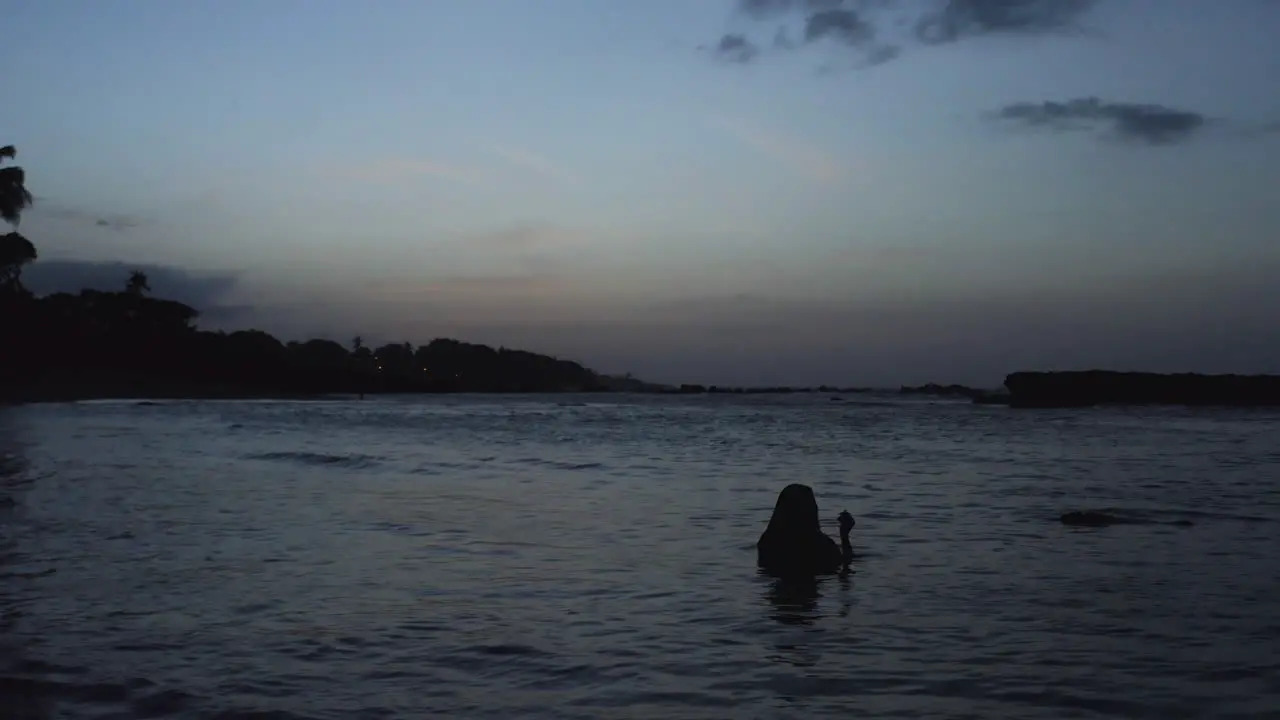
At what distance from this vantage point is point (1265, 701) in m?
7.72

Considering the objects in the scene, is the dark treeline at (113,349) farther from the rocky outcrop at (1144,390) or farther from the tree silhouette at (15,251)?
the rocky outcrop at (1144,390)

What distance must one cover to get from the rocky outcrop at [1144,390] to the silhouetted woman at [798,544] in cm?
9609

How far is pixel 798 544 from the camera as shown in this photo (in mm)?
12969

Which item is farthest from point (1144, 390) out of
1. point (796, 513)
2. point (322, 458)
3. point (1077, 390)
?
point (796, 513)

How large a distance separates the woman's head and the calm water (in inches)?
26.3

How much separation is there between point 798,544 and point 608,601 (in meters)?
2.84

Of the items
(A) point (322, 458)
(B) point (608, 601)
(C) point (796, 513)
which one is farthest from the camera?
(A) point (322, 458)

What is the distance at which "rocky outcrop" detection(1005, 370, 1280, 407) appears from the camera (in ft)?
336

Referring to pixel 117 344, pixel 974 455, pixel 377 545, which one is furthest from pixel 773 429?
pixel 117 344

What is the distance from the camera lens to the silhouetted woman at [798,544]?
42.3 feet

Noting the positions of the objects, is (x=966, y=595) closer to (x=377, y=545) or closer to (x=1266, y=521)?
(x=377, y=545)

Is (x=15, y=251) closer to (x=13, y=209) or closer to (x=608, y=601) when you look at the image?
(x=13, y=209)

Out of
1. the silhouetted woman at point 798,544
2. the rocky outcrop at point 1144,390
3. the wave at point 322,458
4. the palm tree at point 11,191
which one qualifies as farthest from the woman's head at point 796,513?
the rocky outcrop at point 1144,390

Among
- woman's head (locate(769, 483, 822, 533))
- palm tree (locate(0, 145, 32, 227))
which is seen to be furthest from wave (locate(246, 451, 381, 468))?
palm tree (locate(0, 145, 32, 227))
